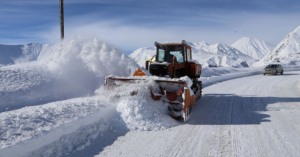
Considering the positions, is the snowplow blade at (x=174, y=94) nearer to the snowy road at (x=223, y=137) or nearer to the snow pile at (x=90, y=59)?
the snowy road at (x=223, y=137)

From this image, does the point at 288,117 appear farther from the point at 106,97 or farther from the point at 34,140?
the point at 34,140

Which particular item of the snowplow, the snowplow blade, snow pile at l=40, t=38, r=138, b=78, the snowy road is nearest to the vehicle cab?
the snowplow

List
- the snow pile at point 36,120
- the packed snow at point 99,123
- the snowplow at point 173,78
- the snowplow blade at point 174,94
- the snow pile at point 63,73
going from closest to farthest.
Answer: the snow pile at point 36,120 → the packed snow at point 99,123 → the snowplow blade at point 174,94 → the snowplow at point 173,78 → the snow pile at point 63,73

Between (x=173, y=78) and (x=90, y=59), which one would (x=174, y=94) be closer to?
(x=173, y=78)

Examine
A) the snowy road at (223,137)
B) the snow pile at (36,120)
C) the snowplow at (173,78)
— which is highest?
the snowplow at (173,78)

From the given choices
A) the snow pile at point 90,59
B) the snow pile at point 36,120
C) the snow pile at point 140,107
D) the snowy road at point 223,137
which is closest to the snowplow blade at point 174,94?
the snow pile at point 140,107

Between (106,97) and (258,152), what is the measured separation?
14.2ft

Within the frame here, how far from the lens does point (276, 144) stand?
4113 mm

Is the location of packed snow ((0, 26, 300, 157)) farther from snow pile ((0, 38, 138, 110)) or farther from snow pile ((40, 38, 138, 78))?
snow pile ((40, 38, 138, 78))

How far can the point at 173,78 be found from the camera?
663cm

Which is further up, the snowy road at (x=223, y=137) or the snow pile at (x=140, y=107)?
the snow pile at (x=140, y=107)

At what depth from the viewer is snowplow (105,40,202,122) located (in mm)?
5752

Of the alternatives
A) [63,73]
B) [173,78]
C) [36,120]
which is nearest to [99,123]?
[36,120]

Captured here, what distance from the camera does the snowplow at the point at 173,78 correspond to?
18.9 ft
